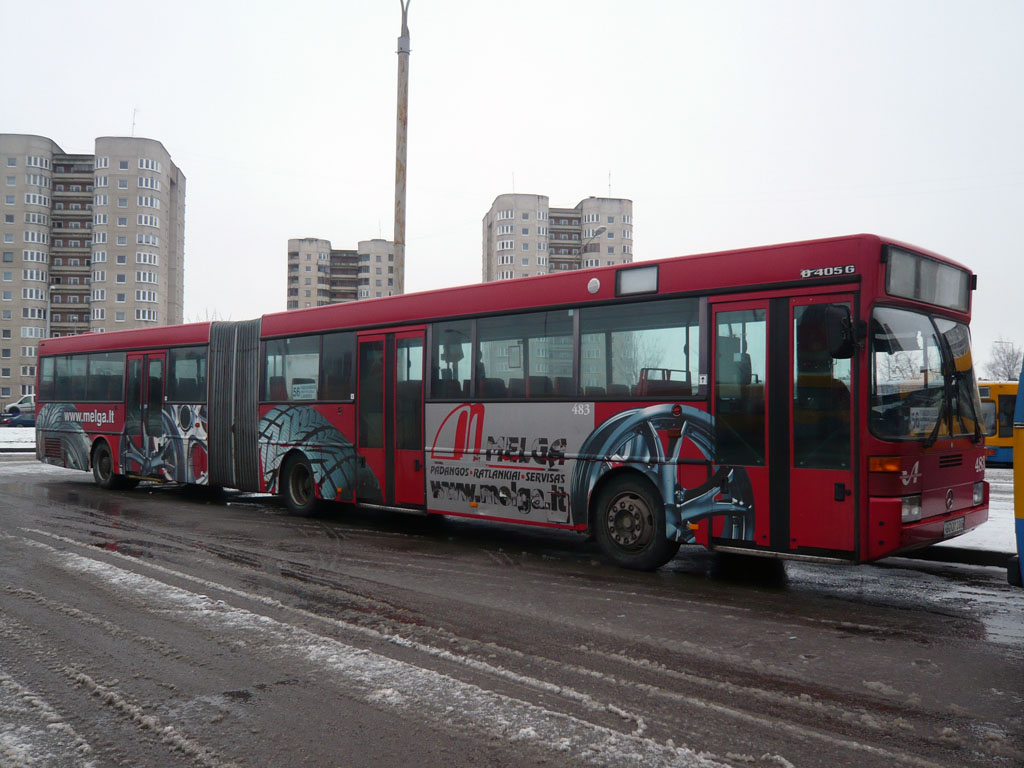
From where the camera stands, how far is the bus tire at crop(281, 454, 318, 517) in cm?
1274

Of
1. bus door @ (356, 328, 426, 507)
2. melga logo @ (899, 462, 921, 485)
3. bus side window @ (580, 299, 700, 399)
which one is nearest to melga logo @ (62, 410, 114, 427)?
bus door @ (356, 328, 426, 507)

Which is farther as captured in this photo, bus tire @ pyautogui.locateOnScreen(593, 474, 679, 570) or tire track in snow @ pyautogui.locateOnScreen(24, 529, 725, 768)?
bus tire @ pyautogui.locateOnScreen(593, 474, 679, 570)

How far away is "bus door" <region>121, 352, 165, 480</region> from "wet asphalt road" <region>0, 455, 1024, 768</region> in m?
6.21

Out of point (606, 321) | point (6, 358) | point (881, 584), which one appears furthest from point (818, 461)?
point (6, 358)

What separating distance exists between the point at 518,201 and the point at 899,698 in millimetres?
122360

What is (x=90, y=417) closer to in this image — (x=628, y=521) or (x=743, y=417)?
(x=628, y=521)

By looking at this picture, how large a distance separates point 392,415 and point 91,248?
102066 mm

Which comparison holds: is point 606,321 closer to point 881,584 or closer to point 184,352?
point 881,584

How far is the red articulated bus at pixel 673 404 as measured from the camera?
23.2 feet

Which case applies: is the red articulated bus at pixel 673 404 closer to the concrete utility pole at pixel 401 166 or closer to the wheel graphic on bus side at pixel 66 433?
the concrete utility pole at pixel 401 166

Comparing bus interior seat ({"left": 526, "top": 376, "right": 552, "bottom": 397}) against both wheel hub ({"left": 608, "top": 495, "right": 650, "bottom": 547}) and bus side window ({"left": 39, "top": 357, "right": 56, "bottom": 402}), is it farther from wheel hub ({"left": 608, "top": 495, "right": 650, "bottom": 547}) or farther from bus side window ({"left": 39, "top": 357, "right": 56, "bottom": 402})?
bus side window ({"left": 39, "top": 357, "right": 56, "bottom": 402})

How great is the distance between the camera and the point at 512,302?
976cm

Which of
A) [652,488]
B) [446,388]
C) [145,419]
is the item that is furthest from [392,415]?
[145,419]

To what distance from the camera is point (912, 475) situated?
23.1ft
